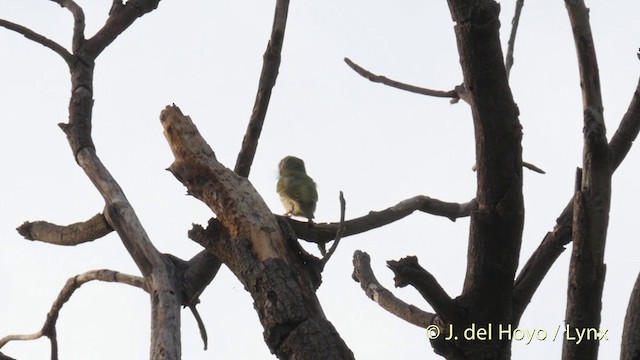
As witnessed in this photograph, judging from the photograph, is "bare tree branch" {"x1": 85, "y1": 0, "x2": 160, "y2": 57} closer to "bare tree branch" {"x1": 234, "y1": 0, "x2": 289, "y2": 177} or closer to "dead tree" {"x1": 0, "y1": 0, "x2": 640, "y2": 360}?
"bare tree branch" {"x1": 234, "y1": 0, "x2": 289, "y2": 177}

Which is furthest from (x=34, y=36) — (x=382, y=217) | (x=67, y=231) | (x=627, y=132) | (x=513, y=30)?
(x=627, y=132)

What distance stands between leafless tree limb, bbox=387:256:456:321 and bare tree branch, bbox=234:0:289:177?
172 cm

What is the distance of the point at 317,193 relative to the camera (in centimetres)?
763

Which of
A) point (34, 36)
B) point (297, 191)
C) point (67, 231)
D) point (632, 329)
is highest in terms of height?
point (297, 191)

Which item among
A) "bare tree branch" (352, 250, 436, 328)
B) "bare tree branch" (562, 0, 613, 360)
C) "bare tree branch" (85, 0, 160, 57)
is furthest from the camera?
"bare tree branch" (85, 0, 160, 57)

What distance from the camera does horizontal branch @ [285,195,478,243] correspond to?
150 inches

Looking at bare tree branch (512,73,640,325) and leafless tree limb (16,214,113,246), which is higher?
leafless tree limb (16,214,113,246)

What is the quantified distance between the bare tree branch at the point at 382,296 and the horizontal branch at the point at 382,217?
6.7 inches

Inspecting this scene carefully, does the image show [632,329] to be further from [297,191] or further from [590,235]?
[297,191]

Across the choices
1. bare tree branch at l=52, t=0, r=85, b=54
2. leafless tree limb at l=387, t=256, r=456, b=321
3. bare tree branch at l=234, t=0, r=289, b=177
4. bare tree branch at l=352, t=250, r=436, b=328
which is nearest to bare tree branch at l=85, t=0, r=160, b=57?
bare tree branch at l=52, t=0, r=85, b=54

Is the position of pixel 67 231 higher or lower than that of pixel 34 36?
lower

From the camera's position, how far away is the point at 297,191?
293 inches

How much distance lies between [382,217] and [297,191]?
3.50 meters

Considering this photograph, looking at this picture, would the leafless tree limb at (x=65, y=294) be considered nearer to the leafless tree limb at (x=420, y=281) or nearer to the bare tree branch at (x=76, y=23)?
the bare tree branch at (x=76, y=23)
